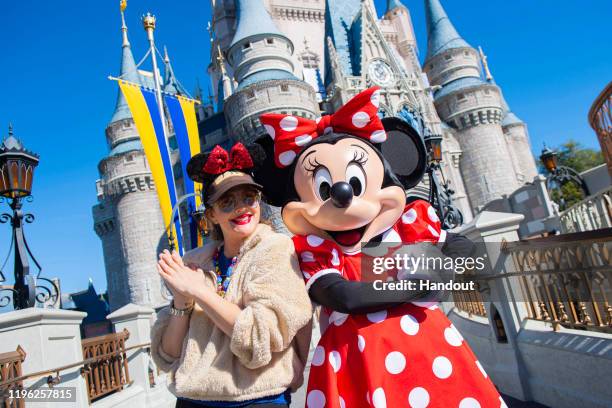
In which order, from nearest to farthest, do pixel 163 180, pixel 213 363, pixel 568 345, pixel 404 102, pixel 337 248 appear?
pixel 213 363 → pixel 337 248 → pixel 568 345 → pixel 163 180 → pixel 404 102

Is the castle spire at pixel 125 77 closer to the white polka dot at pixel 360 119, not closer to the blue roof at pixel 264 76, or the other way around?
the blue roof at pixel 264 76

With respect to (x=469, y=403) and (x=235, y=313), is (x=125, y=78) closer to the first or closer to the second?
(x=235, y=313)

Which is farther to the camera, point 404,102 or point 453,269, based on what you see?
point 404,102

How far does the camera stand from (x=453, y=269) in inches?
80.0

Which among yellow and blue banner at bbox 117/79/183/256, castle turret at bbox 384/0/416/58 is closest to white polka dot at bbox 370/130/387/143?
yellow and blue banner at bbox 117/79/183/256

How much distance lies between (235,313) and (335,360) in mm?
521

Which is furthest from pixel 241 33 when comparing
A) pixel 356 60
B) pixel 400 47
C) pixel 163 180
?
pixel 400 47

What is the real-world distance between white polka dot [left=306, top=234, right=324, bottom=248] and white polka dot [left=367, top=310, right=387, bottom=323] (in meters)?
0.41

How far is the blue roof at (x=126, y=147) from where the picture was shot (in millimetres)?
22500

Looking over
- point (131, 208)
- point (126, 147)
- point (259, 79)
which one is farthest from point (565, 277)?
point (126, 147)

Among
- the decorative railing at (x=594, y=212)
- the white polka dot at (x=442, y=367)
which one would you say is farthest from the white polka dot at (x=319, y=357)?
the decorative railing at (x=594, y=212)

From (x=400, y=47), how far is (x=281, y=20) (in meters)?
10.5

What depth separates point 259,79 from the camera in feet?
62.1

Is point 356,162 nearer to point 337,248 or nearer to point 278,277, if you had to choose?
point 337,248
